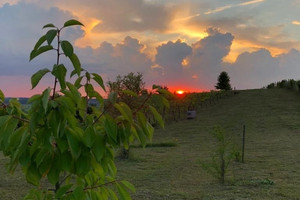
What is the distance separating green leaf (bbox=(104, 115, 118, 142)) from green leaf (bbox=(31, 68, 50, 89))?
1.03 feet

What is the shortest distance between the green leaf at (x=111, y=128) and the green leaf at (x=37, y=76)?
0.32 meters

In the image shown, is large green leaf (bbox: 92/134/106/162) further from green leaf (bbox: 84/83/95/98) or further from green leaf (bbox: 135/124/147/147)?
green leaf (bbox: 84/83/95/98)

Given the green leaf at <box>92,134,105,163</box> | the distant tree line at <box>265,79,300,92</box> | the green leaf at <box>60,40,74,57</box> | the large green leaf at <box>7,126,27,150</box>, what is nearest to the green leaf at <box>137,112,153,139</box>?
the green leaf at <box>92,134,105,163</box>

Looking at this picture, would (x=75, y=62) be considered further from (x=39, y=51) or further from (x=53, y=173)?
(x=53, y=173)

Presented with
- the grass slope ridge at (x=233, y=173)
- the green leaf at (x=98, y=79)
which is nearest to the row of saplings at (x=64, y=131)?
the green leaf at (x=98, y=79)

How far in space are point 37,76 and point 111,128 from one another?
37 centimetres

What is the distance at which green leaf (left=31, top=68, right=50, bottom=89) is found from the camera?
1356mm

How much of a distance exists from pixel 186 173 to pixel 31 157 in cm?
860

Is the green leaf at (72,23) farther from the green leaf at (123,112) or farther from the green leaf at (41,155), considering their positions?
the green leaf at (41,155)

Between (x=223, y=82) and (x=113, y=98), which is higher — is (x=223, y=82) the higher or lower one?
the higher one

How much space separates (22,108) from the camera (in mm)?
1783

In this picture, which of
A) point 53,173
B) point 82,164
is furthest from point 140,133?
point 53,173

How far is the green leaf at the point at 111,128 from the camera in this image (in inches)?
54.5

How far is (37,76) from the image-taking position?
4.54 ft
